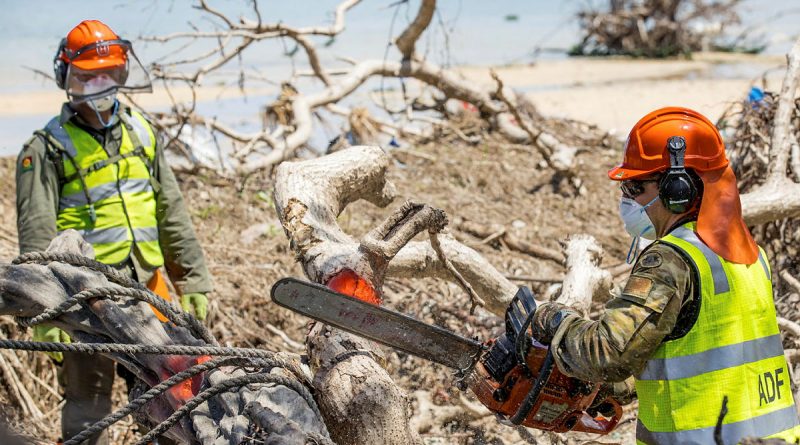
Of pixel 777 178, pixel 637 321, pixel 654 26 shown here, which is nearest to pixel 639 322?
pixel 637 321

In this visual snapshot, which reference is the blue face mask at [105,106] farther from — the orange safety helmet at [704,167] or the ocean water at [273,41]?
the orange safety helmet at [704,167]

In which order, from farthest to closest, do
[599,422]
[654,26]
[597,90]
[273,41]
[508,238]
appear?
[654,26] < [597,90] < [273,41] < [508,238] < [599,422]

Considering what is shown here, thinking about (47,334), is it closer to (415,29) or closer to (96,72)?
(96,72)

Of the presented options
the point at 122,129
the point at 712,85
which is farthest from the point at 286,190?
the point at 712,85

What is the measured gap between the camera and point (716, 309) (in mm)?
2168

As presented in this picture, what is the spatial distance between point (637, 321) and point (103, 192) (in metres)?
2.38

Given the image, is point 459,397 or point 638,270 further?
point 459,397

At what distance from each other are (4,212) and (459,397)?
399 centimetres

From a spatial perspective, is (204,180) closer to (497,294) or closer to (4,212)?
(4,212)

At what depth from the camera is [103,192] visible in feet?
11.8

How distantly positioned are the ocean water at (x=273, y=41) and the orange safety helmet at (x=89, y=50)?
395mm

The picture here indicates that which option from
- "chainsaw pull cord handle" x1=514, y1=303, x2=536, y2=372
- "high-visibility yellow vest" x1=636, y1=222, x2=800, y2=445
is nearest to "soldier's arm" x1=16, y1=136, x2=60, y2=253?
"chainsaw pull cord handle" x1=514, y1=303, x2=536, y2=372

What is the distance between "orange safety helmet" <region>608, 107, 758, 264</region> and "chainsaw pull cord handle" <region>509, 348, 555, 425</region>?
541 mm

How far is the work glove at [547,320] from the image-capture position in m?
2.37
